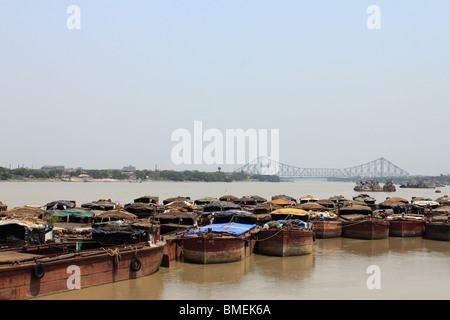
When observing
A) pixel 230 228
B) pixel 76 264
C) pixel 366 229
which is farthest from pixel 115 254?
pixel 366 229

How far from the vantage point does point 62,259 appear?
1630 centimetres

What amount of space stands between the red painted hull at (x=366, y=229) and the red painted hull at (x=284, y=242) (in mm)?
8767

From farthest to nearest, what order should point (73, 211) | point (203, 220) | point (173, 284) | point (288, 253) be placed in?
point (203, 220)
point (73, 211)
point (288, 253)
point (173, 284)

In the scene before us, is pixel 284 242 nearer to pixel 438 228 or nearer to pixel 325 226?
pixel 325 226

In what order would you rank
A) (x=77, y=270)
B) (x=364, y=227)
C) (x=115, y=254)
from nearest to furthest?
1. (x=77, y=270)
2. (x=115, y=254)
3. (x=364, y=227)

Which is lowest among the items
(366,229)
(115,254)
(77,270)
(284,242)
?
(366,229)

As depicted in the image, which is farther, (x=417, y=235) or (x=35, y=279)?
(x=417, y=235)

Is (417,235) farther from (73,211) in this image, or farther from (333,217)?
(73,211)

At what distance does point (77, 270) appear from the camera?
54.0 ft

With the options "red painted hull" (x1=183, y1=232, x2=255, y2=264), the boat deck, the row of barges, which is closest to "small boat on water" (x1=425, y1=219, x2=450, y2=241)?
the row of barges

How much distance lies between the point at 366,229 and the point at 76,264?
22.7 m

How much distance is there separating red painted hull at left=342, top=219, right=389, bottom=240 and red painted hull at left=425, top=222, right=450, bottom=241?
337 cm
